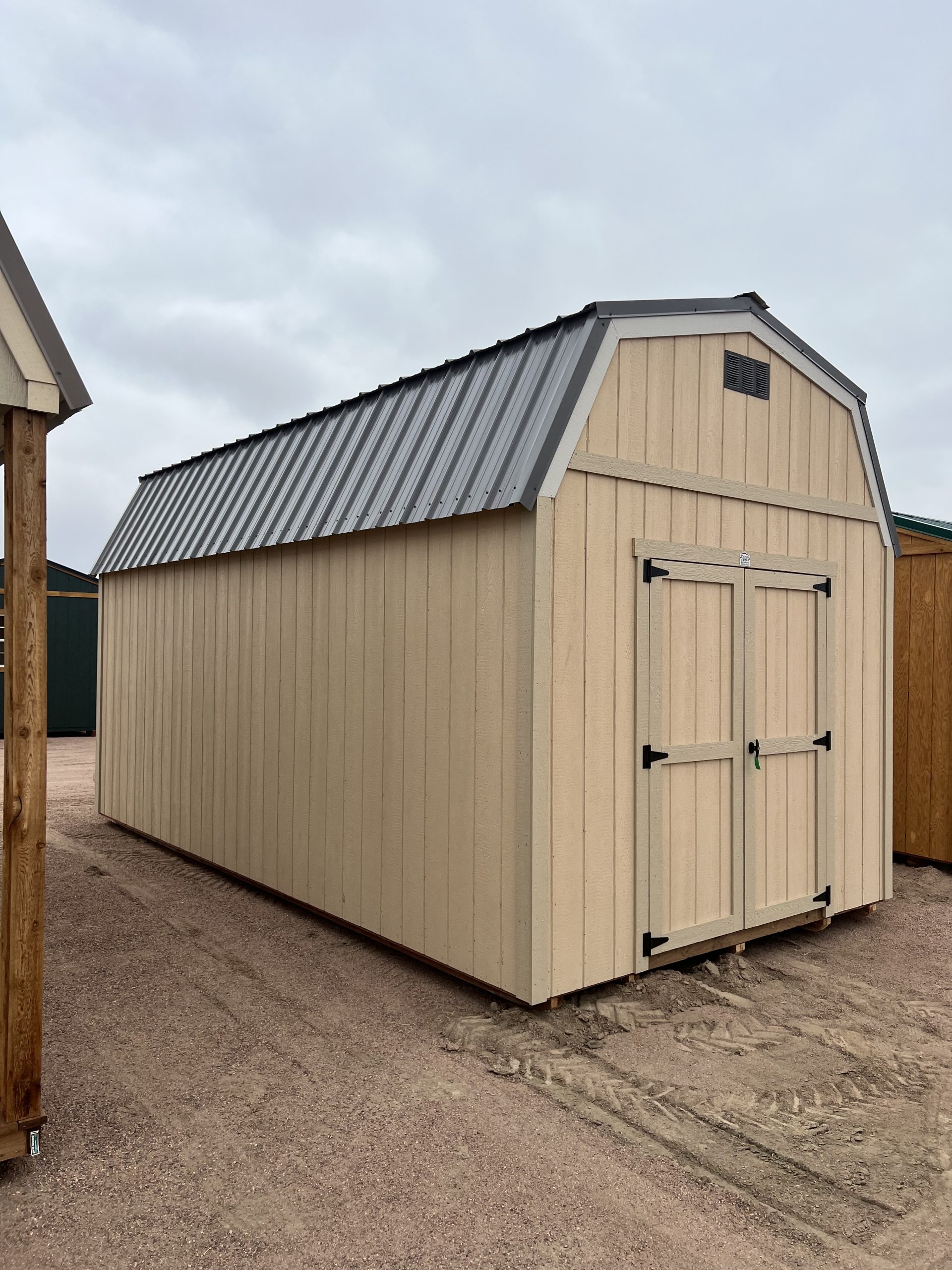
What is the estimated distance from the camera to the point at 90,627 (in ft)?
54.8

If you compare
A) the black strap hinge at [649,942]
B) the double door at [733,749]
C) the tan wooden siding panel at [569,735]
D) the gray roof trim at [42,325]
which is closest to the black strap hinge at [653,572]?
the double door at [733,749]

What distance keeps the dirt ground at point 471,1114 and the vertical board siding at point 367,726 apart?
0.45 meters

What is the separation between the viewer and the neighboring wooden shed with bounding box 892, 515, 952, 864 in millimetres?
6855

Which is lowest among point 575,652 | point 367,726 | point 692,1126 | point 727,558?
point 692,1126

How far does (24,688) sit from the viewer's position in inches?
105

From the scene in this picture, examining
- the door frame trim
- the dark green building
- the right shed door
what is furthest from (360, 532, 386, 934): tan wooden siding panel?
the dark green building

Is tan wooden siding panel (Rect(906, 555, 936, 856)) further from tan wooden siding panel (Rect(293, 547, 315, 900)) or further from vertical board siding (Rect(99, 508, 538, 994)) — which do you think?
tan wooden siding panel (Rect(293, 547, 315, 900))

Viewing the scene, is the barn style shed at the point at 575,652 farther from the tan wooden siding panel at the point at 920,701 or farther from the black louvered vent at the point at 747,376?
the tan wooden siding panel at the point at 920,701

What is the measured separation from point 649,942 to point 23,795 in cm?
297

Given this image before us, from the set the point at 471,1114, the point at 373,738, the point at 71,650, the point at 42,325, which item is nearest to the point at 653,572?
the point at 373,738

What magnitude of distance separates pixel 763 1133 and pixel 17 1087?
2490 millimetres

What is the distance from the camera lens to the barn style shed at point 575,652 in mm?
3881

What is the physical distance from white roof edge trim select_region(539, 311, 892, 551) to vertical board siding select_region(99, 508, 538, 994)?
379 mm

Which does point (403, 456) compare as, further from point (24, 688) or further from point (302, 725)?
point (24, 688)
